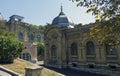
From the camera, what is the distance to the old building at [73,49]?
2744cm

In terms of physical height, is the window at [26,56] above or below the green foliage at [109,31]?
below

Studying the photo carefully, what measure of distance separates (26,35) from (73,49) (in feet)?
56.4

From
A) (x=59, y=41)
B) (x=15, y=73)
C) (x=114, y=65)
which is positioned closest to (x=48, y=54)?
(x=59, y=41)

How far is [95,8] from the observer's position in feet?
30.7

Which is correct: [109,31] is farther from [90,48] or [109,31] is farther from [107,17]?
[90,48]

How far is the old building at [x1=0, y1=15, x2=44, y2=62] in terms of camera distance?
42062 mm

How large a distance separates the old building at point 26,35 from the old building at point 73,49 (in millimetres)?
6133

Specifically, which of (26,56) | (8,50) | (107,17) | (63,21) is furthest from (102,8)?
(26,56)

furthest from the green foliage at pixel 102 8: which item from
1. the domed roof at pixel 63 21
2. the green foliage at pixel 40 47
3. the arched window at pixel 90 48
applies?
the green foliage at pixel 40 47

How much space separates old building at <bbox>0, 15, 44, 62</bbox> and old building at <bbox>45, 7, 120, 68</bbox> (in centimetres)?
613

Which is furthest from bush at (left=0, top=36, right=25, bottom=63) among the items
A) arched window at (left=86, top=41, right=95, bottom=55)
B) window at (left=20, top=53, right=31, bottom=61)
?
window at (left=20, top=53, right=31, bottom=61)

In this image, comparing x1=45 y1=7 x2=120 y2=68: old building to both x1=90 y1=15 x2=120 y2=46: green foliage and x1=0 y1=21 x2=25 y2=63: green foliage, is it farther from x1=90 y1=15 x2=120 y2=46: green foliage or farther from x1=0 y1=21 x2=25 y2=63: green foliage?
x1=90 y1=15 x2=120 y2=46: green foliage

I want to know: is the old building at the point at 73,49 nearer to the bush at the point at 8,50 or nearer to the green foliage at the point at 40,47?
the bush at the point at 8,50

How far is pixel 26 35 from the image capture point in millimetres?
45844
